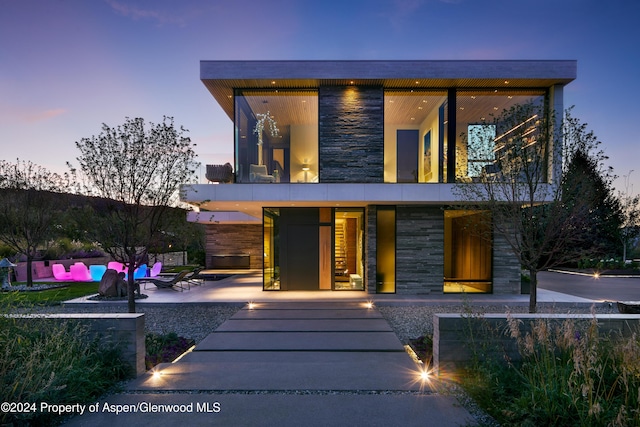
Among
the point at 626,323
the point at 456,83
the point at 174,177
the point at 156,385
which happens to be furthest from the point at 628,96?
the point at 156,385

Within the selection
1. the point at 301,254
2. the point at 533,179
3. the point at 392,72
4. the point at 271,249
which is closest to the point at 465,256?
the point at 533,179

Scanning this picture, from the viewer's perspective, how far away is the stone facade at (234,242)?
20766 millimetres

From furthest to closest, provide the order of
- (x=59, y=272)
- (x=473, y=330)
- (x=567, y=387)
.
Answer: (x=59, y=272)
(x=473, y=330)
(x=567, y=387)

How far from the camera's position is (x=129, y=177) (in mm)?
6281

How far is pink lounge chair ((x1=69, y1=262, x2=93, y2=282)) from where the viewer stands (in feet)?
46.4

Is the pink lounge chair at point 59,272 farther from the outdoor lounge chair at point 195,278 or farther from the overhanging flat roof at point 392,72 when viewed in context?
the overhanging flat roof at point 392,72

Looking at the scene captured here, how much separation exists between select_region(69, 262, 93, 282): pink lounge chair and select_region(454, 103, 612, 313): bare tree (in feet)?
52.5

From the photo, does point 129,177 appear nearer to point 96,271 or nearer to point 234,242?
point 96,271

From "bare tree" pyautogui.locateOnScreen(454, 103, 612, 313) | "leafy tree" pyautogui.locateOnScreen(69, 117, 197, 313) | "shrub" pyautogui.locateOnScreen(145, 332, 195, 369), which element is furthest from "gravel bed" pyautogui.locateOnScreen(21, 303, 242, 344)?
"bare tree" pyautogui.locateOnScreen(454, 103, 612, 313)

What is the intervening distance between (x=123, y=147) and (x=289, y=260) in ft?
21.8

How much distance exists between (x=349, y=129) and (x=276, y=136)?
251 centimetres

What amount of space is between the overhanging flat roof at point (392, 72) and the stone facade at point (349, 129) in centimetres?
44

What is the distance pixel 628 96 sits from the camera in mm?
17938

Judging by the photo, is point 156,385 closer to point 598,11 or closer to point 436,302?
point 436,302
